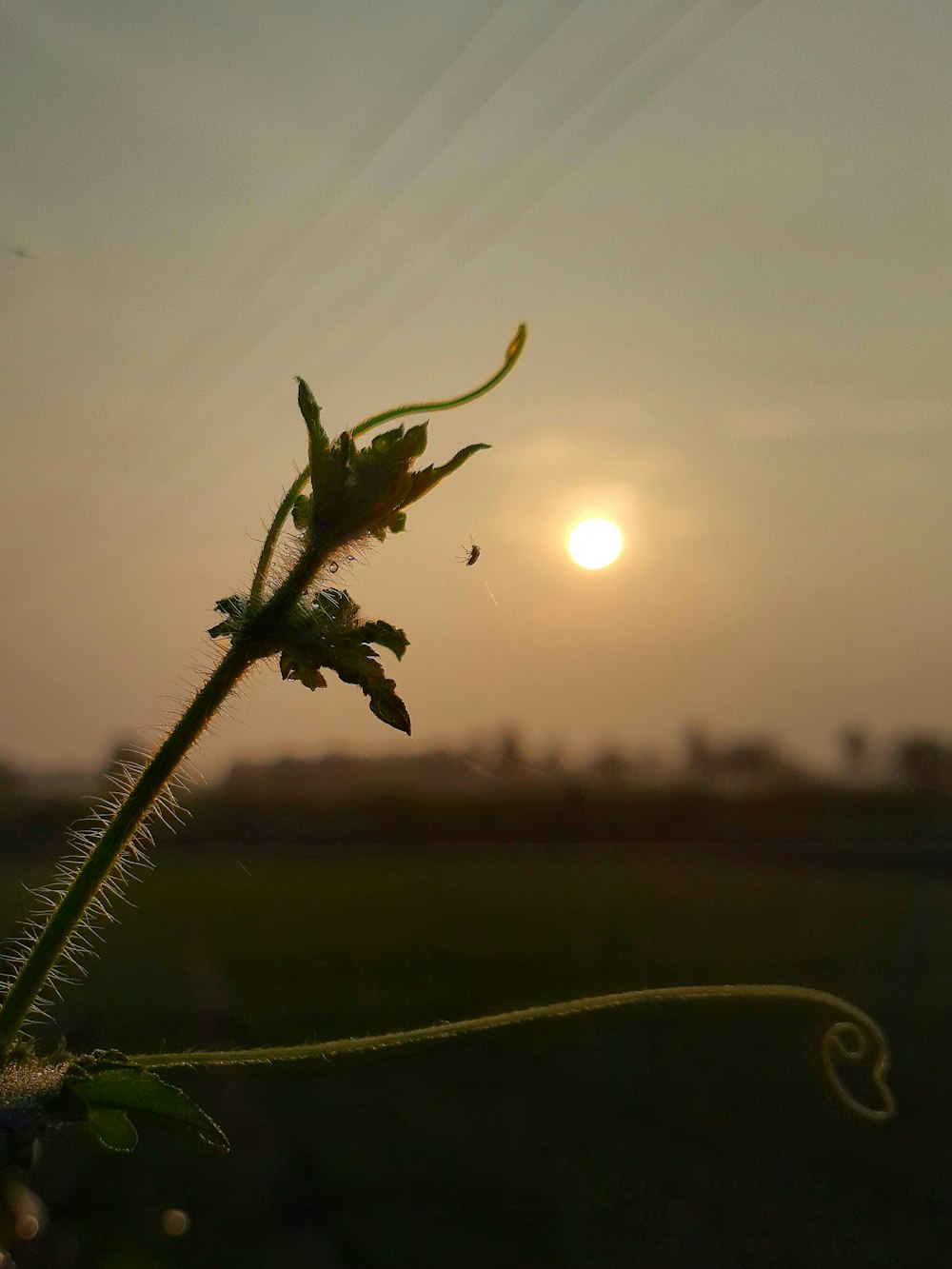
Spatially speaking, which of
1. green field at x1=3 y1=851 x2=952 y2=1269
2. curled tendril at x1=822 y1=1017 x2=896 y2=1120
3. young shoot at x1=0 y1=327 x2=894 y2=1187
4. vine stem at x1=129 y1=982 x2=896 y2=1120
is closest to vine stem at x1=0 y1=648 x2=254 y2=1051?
young shoot at x1=0 y1=327 x2=894 y2=1187

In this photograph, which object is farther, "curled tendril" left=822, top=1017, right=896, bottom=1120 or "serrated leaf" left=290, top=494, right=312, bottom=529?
"curled tendril" left=822, top=1017, right=896, bottom=1120

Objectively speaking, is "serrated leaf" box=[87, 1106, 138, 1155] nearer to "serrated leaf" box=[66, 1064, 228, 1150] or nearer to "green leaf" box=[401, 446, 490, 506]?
"serrated leaf" box=[66, 1064, 228, 1150]

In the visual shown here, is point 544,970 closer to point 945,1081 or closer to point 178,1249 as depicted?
point 945,1081

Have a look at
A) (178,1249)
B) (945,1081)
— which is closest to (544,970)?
(945,1081)

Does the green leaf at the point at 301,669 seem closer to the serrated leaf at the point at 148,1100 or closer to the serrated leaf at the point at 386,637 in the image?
the serrated leaf at the point at 386,637

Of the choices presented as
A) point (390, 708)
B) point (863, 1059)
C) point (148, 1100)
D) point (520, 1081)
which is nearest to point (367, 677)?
point (390, 708)

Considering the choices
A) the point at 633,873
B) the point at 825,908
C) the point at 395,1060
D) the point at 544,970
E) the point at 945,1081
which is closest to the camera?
the point at 945,1081

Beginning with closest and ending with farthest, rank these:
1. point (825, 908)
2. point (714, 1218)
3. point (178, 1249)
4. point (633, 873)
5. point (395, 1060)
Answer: point (178, 1249), point (714, 1218), point (395, 1060), point (825, 908), point (633, 873)
